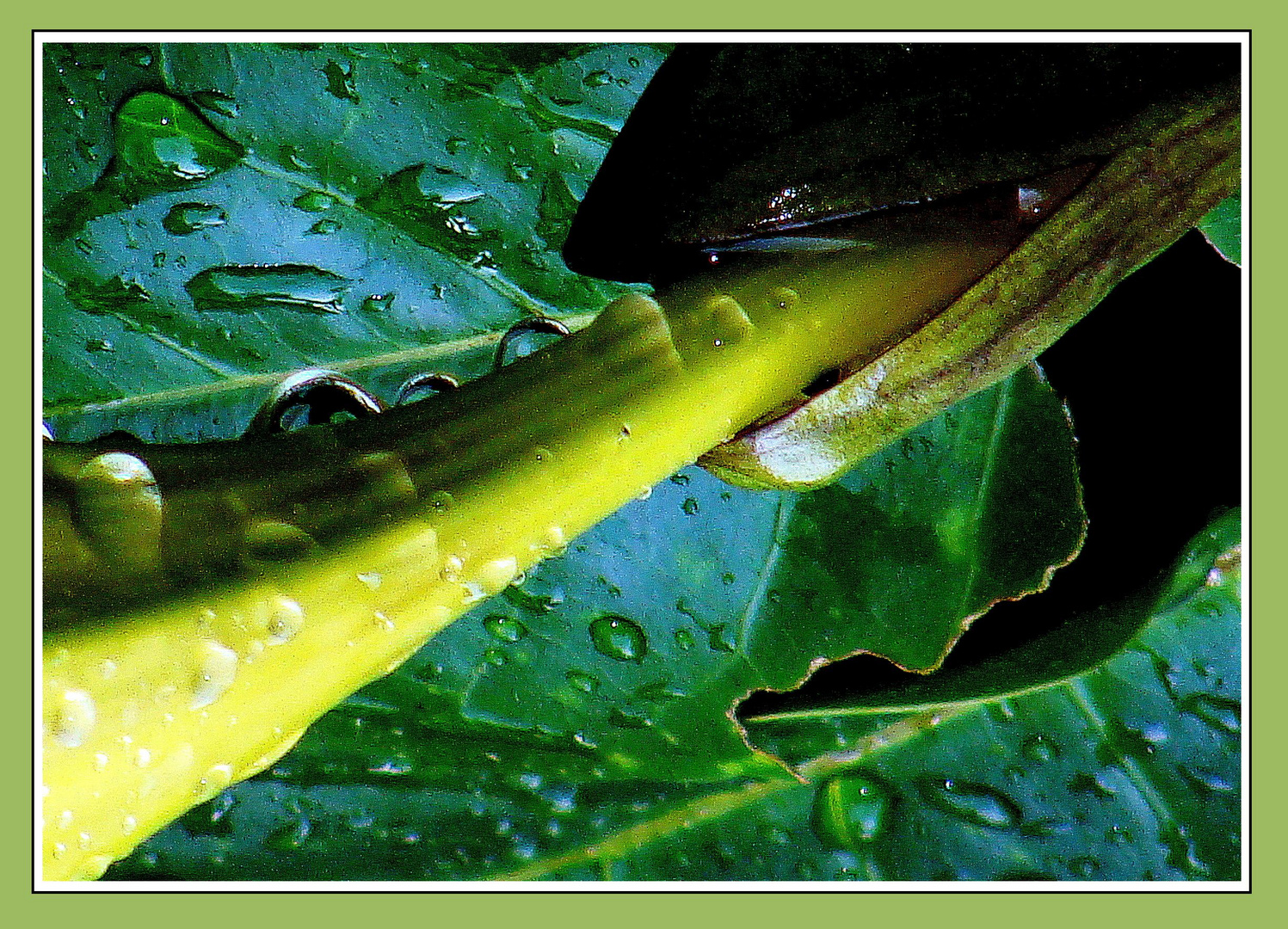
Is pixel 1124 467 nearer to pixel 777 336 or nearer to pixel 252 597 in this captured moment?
pixel 777 336

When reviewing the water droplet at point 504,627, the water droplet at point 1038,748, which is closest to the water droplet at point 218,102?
the water droplet at point 504,627

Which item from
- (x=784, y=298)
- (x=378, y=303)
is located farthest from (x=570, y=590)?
(x=784, y=298)

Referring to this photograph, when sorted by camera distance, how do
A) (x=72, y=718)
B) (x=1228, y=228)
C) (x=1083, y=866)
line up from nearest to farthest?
(x=72, y=718) < (x=1228, y=228) < (x=1083, y=866)

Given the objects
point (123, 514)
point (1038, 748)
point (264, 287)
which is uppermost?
point (123, 514)

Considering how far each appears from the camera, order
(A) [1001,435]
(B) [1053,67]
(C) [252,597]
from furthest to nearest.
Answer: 1. (A) [1001,435]
2. (B) [1053,67]
3. (C) [252,597]

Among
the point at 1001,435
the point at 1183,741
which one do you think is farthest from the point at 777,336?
the point at 1183,741

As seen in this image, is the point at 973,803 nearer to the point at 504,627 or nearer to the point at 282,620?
the point at 504,627
